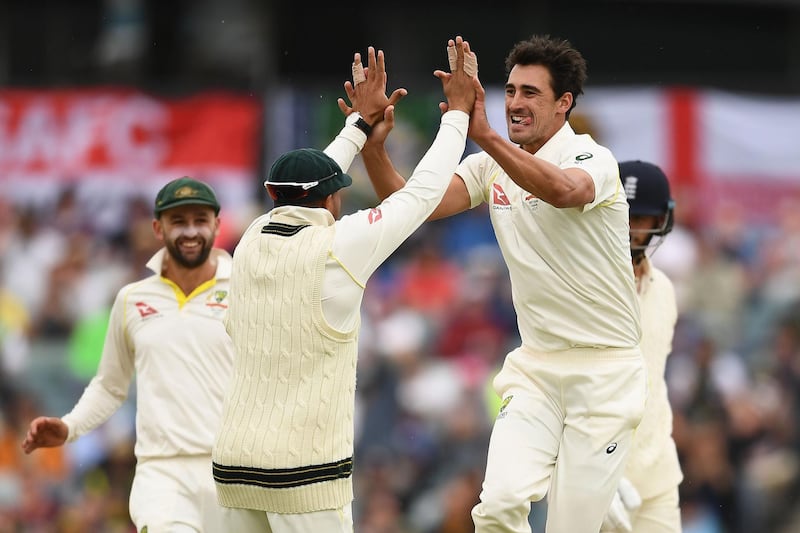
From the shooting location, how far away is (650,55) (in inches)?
659

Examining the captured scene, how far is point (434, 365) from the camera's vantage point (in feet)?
42.5

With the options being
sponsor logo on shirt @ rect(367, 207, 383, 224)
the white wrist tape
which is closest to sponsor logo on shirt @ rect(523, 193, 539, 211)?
sponsor logo on shirt @ rect(367, 207, 383, 224)

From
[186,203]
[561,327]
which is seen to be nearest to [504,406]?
[561,327]

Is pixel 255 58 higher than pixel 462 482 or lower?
higher

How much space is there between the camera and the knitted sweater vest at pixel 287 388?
5.84 metres

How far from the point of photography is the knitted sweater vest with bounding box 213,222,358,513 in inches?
230

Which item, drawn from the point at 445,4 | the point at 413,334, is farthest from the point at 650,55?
the point at 413,334

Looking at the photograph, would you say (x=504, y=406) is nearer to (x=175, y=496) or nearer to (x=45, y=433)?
(x=175, y=496)

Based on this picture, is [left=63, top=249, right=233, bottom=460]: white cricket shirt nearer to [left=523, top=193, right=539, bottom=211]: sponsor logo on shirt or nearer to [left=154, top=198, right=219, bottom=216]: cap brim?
[left=154, top=198, right=219, bottom=216]: cap brim

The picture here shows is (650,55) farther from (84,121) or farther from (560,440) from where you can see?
(560,440)

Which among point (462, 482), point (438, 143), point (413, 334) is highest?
point (438, 143)

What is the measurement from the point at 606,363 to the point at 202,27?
11.6 meters

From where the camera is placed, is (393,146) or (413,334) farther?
(393,146)

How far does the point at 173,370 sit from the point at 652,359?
2.45 metres
